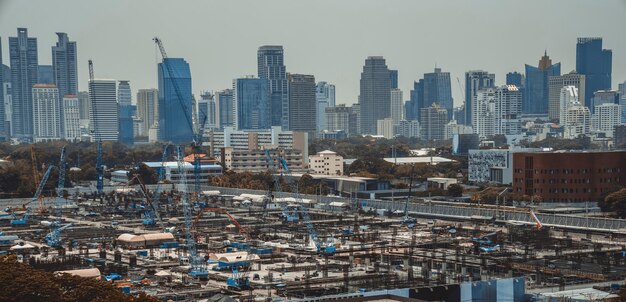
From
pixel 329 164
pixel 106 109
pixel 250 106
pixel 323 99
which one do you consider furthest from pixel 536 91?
pixel 329 164

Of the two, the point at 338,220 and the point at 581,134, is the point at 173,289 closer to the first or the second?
the point at 338,220

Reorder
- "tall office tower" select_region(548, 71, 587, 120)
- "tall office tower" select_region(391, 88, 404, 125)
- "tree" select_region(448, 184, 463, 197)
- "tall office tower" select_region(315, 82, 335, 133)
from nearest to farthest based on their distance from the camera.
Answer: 1. "tree" select_region(448, 184, 463, 197)
2. "tall office tower" select_region(548, 71, 587, 120)
3. "tall office tower" select_region(315, 82, 335, 133)
4. "tall office tower" select_region(391, 88, 404, 125)

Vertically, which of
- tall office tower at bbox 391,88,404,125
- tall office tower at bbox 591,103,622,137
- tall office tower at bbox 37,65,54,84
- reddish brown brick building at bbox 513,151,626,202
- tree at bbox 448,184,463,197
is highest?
tall office tower at bbox 37,65,54,84

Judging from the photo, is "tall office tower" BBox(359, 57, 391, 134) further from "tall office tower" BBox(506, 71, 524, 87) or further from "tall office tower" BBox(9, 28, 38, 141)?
"tall office tower" BBox(9, 28, 38, 141)

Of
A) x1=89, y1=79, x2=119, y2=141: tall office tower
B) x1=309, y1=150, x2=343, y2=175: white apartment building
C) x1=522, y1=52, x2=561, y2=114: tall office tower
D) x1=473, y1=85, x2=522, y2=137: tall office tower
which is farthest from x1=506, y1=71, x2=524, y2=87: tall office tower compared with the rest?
x1=309, y1=150, x2=343, y2=175: white apartment building

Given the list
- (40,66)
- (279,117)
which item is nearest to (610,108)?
(279,117)

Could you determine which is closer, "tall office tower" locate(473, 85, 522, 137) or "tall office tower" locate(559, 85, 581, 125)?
"tall office tower" locate(473, 85, 522, 137)

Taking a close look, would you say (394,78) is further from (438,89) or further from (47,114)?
(47,114)
